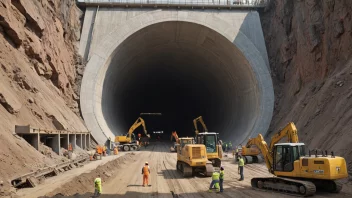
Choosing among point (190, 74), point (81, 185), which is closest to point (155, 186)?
point (81, 185)

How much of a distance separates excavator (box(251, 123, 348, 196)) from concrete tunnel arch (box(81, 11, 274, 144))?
13.6 m

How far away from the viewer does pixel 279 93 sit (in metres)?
26.0

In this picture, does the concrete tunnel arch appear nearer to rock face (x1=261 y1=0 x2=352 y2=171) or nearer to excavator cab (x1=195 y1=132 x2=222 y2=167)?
rock face (x1=261 y1=0 x2=352 y2=171)

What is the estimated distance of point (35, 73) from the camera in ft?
66.1

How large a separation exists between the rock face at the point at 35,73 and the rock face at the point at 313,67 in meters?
13.5

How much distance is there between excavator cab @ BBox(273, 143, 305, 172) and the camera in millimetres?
11023

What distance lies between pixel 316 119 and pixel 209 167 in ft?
26.4

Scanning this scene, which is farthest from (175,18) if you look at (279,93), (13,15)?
(13,15)

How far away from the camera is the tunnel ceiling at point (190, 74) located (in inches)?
1069

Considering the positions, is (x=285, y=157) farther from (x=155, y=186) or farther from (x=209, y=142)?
(x=209, y=142)

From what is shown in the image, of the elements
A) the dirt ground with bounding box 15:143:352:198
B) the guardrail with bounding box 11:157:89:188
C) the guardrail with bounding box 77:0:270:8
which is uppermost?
the guardrail with bounding box 77:0:270:8

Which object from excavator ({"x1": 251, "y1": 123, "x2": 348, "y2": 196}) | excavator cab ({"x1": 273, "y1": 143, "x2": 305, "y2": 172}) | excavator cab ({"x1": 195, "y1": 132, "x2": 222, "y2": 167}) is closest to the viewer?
excavator ({"x1": 251, "y1": 123, "x2": 348, "y2": 196})

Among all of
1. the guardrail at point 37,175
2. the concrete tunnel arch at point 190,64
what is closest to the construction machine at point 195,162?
the guardrail at point 37,175

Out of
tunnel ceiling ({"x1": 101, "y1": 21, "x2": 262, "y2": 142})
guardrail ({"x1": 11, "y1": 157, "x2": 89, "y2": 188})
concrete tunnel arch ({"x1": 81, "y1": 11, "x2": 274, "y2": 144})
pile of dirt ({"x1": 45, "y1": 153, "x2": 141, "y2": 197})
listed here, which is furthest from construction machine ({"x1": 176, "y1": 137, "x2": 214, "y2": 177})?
tunnel ceiling ({"x1": 101, "y1": 21, "x2": 262, "y2": 142})
